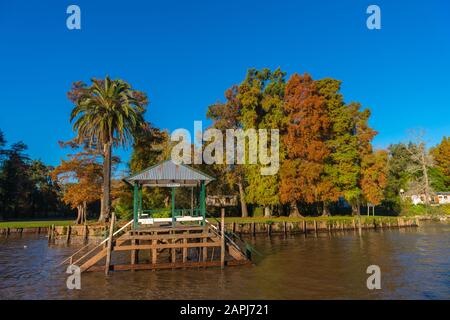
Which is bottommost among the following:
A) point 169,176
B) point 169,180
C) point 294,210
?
point 294,210

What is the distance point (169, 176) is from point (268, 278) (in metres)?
8.90

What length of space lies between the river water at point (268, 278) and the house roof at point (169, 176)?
572 cm

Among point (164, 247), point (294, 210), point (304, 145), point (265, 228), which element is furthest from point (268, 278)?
point (294, 210)

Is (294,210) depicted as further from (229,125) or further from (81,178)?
(81,178)

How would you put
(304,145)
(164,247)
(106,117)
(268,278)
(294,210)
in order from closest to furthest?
(268,278) → (164,247) → (106,117) → (304,145) → (294,210)

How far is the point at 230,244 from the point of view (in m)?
23.2

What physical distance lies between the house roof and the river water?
5.72 meters

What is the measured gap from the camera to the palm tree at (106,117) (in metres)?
42.7

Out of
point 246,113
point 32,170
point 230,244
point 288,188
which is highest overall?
point 246,113

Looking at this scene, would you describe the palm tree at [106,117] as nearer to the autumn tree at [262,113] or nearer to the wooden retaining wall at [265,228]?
the wooden retaining wall at [265,228]

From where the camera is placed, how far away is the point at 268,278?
64.1ft
